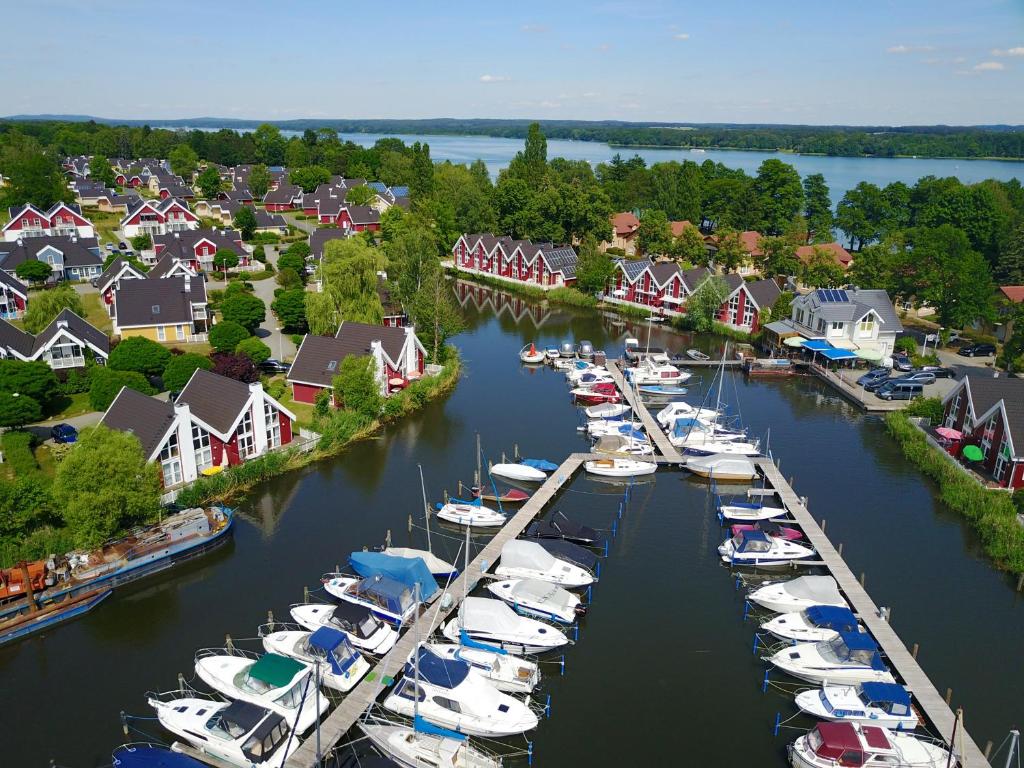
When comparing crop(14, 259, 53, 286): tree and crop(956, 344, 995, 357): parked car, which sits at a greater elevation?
crop(14, 259, 53, 286): tree

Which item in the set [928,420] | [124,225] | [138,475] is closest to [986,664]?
[928,420]

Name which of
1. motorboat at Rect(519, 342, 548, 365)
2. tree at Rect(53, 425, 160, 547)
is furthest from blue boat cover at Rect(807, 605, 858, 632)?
motorboat at Rect(519, 342, 548, 365)

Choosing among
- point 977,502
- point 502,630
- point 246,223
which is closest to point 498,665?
point 502,630

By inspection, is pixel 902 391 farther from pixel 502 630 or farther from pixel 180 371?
pixel 180 371

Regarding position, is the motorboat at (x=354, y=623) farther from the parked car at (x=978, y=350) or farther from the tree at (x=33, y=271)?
the tree at (x=33, y=271)

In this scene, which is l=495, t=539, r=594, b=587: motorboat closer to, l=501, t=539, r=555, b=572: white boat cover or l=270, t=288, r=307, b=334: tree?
l=501, t=539, r=555, b=572: white boat cover

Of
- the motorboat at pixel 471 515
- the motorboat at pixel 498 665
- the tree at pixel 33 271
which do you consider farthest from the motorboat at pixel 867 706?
the tree at pixel 33 271
